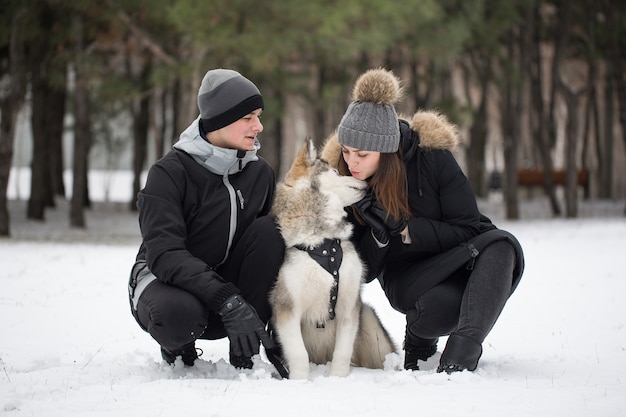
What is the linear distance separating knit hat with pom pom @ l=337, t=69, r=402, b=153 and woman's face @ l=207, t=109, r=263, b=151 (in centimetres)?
50

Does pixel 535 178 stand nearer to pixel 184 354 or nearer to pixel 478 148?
pixel 478 148

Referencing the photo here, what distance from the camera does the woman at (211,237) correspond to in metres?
4.02

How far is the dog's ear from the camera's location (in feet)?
14.0

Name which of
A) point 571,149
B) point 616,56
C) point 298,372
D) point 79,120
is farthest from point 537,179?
point 298,372

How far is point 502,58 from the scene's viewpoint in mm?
21312

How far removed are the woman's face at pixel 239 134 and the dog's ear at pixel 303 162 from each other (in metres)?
0.28

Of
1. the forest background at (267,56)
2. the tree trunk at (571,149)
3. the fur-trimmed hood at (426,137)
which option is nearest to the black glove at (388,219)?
the fur-trimmed hood at (426,137)

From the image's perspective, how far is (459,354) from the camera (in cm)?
409

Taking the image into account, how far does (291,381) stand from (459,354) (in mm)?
898

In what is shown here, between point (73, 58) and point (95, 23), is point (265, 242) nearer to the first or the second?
point (73, 58)

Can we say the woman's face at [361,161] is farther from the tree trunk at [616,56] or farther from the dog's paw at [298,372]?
the tree trunk at [616,56]

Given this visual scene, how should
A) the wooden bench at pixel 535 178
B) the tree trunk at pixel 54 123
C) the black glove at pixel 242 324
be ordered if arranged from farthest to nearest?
the wooden bench at pixel 535 178
the tree trunk at pixel 54 123
the black glove at pixel 242 324

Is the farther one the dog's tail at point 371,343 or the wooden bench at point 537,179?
the wooden bench at point 537,179

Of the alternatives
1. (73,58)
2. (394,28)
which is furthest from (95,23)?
(394,28)
